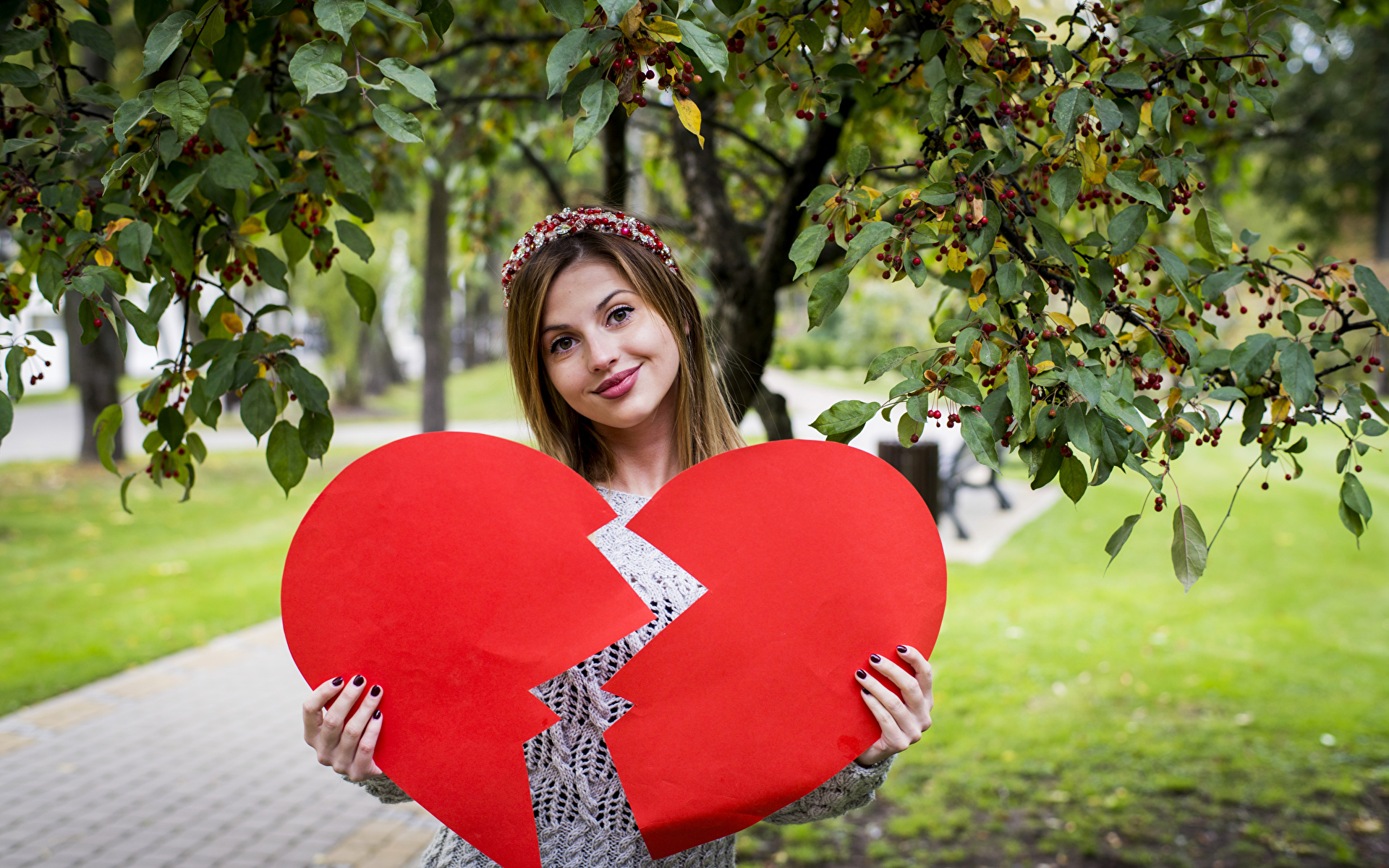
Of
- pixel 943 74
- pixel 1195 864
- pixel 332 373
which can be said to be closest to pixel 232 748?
pixel 1195 864

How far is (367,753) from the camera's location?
1336 mm

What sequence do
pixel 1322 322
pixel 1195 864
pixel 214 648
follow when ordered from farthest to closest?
pixel 214 648, pixel 1195 864, pixel 1322 322

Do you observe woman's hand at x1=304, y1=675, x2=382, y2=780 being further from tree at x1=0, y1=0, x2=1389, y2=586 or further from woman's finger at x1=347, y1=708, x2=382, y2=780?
tree at x1=0, y1=0, x2=1389, y2=586

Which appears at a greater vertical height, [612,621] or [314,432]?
[314,432]

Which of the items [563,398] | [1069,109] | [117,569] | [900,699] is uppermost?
[1069,109]

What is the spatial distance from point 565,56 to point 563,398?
0.78 m

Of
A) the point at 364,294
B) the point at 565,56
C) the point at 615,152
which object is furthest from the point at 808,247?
the point at 615,152

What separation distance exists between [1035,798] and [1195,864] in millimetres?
696

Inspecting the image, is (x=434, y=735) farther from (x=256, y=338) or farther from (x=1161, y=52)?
(x=1161, y=52)

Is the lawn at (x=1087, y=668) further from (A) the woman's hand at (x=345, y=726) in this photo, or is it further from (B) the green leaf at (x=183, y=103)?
(B) the green leaf at (x=183, y=103)

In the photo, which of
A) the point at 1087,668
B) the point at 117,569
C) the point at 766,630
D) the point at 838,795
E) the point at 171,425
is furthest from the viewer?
the point at 117,569

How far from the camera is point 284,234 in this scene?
69.9 inches

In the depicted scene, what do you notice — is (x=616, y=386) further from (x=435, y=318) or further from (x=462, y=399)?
(x=462, y=399)

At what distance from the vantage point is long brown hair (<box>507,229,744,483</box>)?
5.57 ft
